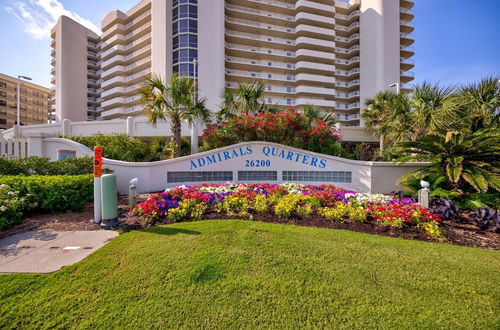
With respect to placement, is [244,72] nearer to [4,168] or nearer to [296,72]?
[296,72]

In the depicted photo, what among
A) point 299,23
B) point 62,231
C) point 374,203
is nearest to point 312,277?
point 374,203

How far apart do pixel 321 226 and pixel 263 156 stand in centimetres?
512

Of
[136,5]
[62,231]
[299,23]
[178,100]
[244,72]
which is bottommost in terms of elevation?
[62,231]

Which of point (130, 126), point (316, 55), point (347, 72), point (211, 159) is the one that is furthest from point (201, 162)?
point (347, 72)

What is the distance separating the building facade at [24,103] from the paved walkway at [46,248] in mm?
89018

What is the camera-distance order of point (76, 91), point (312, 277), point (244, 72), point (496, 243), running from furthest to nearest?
point (76, 91), point (244, 72), point (496, 243), point (312, 277)

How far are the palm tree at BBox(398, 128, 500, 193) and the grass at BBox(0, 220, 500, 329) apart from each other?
11.3ft

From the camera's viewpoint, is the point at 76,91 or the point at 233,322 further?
the point at 76,91

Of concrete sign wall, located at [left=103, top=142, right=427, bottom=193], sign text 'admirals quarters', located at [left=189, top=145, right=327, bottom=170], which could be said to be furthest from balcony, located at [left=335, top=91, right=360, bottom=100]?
sign text 'admirals quarters', located at [left=189, top=145, right=327, bottom=170]

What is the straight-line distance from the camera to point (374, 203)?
5750 millimetres

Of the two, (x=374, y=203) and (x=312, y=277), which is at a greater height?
(x=374, y=203)

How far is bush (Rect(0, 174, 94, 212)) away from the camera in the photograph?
5.55 metres

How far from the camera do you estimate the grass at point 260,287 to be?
225cm

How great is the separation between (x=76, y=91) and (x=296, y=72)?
48.7 meters
